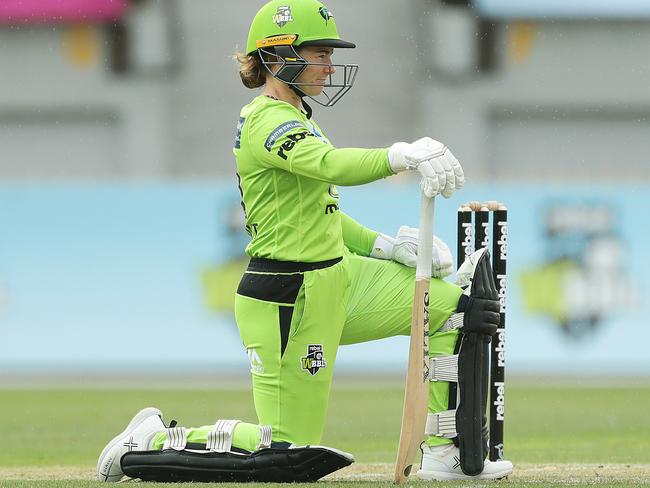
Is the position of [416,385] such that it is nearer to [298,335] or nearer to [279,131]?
[298,335]

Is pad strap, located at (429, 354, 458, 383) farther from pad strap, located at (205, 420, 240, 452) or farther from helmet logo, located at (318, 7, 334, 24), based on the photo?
helmet logo, located at (318, 7, 334, 24)

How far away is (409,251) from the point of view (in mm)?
5484

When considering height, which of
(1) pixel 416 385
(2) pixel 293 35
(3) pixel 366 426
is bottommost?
(3) pixel 366 426

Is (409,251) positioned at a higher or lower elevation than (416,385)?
higher

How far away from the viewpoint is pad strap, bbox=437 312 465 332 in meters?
5.30

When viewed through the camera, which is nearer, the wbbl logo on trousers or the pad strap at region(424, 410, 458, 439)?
the wbbl logo on trousers

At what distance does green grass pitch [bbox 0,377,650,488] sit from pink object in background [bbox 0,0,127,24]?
26.9 ft

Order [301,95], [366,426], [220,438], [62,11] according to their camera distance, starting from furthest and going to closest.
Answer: [62,11]
[366,426]
[301,95]
[220,438]

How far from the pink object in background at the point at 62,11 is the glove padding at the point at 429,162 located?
15557 millimetres

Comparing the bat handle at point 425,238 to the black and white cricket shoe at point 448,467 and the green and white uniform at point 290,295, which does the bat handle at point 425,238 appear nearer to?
the green and white uniform at point 290,295

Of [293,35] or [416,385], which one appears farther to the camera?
[293,35]

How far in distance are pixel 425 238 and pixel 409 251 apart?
43 cm

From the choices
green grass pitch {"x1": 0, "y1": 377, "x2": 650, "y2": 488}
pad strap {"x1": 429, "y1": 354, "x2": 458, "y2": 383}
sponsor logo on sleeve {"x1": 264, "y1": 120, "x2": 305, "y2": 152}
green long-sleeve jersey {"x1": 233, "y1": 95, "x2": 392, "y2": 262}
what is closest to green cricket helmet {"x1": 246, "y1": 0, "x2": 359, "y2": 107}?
green long-sleeve jersey {"x1": 233, "y1": 95, "x2": 392, "y2": 262}

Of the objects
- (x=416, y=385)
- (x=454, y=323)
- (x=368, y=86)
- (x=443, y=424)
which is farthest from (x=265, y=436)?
(x=368, y=86)
